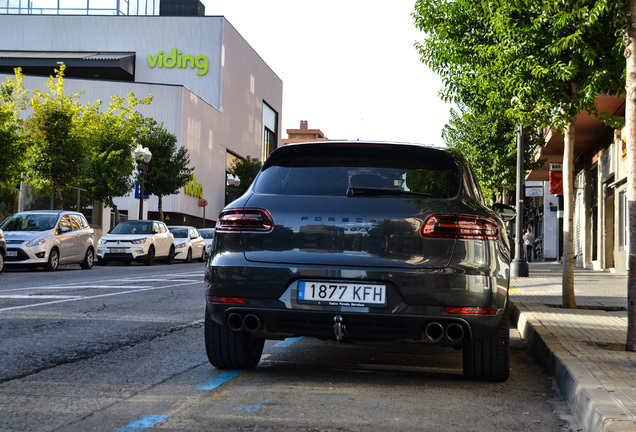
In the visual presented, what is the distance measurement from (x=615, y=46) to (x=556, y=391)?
6062mm

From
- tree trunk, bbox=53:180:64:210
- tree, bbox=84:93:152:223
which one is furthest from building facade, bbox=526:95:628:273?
tree trunk, bbox=53:180:64:210

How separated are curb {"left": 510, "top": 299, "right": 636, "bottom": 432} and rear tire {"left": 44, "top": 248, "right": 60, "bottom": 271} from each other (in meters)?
15.8

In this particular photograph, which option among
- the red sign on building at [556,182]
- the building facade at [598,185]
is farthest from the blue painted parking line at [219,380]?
the red sign on building at [556,182]

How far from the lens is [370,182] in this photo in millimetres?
5484

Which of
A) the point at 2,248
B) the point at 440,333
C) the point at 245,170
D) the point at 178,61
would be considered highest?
the point at 178,61

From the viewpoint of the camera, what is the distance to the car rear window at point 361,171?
18.0ft

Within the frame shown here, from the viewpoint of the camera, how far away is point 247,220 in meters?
5.48

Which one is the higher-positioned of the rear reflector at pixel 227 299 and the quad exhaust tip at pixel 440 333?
the rear reflector at pixel 227 299

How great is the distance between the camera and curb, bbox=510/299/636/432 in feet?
13.6

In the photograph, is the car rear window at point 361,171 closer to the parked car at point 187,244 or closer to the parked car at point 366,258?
the parked car at point 366,258

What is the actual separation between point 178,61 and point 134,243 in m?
38.6

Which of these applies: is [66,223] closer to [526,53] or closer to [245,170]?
[526,53]

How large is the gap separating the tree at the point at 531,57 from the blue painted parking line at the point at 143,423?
22.2 ft

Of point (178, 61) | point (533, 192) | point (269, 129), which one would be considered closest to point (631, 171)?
point (533, 192)
